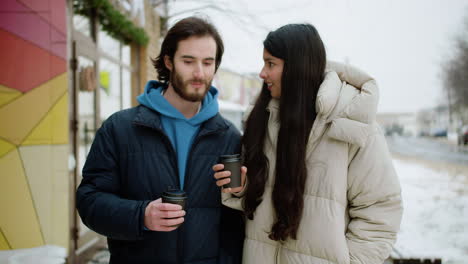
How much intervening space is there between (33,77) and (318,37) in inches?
110

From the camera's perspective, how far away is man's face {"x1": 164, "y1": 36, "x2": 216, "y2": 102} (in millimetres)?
1950

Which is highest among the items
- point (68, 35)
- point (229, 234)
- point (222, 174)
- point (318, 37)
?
point (68, 35)

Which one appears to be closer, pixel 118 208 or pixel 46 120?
pixel 118 208

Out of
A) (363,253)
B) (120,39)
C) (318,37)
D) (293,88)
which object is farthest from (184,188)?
(120,39)

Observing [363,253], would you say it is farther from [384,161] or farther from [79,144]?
[79,144]

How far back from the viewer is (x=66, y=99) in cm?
377

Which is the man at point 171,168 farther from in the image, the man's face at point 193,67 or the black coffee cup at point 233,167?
the black coffee cup at point 233,167

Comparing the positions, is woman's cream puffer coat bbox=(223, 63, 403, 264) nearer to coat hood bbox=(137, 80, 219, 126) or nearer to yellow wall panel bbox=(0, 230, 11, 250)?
coat hood bbox=(137, 80, 219, 126)

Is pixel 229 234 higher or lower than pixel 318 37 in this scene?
lower

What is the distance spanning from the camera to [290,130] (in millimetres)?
1842

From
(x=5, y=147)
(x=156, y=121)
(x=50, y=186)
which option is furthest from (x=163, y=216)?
(x=50, y=186)

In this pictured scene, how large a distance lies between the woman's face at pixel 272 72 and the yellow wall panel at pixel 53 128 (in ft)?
8.31

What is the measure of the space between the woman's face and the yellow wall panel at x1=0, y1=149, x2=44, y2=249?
2515 millimetres

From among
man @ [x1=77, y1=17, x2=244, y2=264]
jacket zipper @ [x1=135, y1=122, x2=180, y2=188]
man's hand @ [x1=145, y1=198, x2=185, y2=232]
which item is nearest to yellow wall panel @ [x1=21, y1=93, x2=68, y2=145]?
man @ [x1=77, y1=17, x2=244, y2=264]
